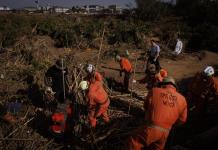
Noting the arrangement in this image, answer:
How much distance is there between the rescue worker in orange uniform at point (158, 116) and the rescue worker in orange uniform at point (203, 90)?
10.7ft

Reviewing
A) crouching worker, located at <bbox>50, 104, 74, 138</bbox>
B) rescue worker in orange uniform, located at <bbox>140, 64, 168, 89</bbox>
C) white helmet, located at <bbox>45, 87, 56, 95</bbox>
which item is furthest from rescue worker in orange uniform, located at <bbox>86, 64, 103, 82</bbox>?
white helmet, located at <bbox>45, 87, 56, 95</bbox>

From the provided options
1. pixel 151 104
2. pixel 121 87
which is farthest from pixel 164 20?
pixel 151 104

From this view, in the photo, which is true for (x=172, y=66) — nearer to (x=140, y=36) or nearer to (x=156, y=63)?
(x=156, y=63)

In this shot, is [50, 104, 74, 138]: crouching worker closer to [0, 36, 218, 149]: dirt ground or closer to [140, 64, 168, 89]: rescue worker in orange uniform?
[0, 36, 218, 149]: dirt ground

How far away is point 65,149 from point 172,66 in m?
11.2

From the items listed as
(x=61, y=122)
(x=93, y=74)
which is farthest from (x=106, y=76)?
(x=61, y=122)

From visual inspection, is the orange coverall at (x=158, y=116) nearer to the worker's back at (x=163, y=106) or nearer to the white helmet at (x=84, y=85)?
the worker's back at (x=163, y=106)

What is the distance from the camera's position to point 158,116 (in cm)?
547

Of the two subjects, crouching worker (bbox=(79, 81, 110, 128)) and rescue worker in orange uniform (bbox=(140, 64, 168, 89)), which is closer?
crouching worker (bbox=(79, 81, 110, 128))

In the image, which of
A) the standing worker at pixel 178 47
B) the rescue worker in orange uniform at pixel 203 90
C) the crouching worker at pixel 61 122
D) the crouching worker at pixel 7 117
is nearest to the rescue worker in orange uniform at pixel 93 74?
the crouching worker at pixel 61 122

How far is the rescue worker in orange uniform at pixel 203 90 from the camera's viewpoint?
8.66 metres

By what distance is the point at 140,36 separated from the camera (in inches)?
909

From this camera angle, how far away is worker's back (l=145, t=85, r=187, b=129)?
548cm

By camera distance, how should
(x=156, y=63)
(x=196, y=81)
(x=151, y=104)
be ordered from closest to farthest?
(x=151, y=104)
(x=196, y=81)
(x=156, y=63)
